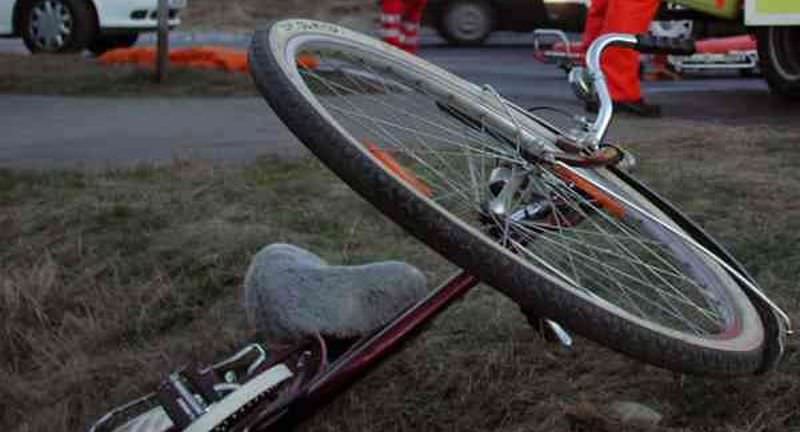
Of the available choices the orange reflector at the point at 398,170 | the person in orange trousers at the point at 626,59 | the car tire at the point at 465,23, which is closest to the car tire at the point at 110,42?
the car tire at the point at 465,23

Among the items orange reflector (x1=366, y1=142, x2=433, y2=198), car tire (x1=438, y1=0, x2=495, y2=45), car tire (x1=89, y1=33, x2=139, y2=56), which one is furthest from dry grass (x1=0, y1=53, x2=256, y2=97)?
car tire (x1=438, y1=0, x2=495, y2=45)

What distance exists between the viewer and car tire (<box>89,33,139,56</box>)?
610 inches

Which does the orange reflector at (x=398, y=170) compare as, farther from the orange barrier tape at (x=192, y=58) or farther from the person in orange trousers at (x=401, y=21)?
the person in orange trousers at (x=401, y=21)

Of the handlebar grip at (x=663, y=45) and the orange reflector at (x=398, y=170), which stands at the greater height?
the handlebar grip at (x=663, y=45)

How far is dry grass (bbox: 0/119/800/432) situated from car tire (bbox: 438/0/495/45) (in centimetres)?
1324

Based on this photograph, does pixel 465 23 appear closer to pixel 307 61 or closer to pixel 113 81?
pixel 113 81

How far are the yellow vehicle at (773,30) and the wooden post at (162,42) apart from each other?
12.3 feet

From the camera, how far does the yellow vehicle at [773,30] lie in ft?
31.3

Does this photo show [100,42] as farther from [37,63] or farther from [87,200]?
[87,200]

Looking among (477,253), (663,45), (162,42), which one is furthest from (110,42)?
(477,253)

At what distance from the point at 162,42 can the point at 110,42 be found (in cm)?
490

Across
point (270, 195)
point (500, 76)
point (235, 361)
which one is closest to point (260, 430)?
point (235, 361)

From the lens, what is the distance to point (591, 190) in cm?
321

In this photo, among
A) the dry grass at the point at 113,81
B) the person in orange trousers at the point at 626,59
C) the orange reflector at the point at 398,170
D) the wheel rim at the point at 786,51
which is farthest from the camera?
the dry grass at the point at 113,81
